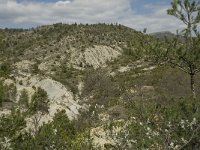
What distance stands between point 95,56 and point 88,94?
2784 cm

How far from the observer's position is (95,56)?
69.8 meters

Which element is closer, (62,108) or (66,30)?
(62,108)

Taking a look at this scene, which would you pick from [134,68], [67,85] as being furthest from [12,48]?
[67,85]

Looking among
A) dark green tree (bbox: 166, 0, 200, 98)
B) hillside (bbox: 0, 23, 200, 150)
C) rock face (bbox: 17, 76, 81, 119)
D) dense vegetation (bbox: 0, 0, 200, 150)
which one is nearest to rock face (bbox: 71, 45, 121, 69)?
hillside (bbox: 0, 23, 200, 150)

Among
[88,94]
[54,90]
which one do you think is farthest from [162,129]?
[88,94]

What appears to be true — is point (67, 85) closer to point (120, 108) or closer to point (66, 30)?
point (120, 108)

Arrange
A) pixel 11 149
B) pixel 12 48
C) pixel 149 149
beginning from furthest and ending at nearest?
1. pixel 12 48
2. pixel 11 149
3. pixel 149 149

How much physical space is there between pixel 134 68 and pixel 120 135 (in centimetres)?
4213

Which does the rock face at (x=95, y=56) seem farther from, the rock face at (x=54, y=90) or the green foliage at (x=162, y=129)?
the green foliage at (x=162, y=129)

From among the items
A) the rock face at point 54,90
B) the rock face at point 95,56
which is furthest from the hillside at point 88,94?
the rock face at point 95,56

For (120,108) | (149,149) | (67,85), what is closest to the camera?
(149,149)

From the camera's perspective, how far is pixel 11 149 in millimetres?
12961

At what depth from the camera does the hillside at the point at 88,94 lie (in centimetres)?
1298

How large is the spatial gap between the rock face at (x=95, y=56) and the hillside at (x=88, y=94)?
0.17 m
